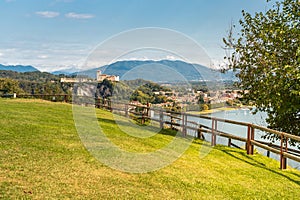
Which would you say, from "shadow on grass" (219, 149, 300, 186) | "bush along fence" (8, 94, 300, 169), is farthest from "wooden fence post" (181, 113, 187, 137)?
"shadow on grass" (219, 149, 300, 186)

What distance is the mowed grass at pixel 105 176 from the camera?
4.83 meters

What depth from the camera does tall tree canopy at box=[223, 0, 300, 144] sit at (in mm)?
10094

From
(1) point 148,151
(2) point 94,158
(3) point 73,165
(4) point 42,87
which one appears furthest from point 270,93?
(4) point 42,87

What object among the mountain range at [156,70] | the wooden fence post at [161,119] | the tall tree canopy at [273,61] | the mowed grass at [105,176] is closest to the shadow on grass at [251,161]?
the mowed grass at [105,176]

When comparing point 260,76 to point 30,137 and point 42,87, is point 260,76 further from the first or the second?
point 42,87

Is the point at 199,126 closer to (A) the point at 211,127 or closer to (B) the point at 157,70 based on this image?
(A) the point at 211,127

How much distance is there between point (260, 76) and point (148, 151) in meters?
5.97

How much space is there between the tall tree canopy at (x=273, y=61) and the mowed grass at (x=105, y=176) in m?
2.61

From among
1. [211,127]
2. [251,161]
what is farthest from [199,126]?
[251,161]

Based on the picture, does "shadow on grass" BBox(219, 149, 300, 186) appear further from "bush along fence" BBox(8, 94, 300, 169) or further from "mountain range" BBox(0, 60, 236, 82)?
"mountain range" BBox(0, 60, 236, 82)

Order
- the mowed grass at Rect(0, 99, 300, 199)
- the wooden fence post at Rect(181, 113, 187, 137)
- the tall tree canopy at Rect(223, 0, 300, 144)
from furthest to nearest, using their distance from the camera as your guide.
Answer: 1. the wooden fence post at Rect(181, 113, 187, 137)
2. the tall tree canopy at Rect(223, 0, 300, 144)
3. the mowed grass at Rect(0, 99, 300, 199)

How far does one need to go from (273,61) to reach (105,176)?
7.94 meters

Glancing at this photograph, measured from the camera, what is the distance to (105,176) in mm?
5656

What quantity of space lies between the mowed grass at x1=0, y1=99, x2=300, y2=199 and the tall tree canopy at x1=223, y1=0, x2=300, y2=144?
2613mm
